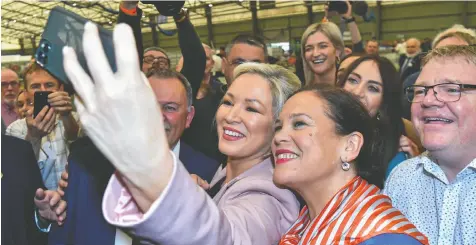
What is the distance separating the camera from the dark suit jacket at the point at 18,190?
1.51m

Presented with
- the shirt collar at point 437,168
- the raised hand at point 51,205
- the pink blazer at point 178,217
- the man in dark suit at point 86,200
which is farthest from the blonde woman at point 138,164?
the raised hand at point 51,205

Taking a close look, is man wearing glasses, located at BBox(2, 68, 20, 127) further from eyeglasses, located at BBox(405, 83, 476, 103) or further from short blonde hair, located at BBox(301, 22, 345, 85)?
eyeglasses, located at BBox(405, 83, 476, 103)

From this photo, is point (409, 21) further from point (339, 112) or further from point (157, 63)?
point (339, 112)

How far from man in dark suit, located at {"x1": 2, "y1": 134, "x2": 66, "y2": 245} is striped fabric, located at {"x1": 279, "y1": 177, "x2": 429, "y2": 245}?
0.83 metres

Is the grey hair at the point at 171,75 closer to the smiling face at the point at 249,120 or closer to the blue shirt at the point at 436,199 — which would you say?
the smiling face at the point at 249,120

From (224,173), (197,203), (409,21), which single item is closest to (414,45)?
(224,173)

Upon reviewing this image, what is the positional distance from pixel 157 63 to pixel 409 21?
14464mm

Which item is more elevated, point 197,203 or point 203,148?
point 197,203

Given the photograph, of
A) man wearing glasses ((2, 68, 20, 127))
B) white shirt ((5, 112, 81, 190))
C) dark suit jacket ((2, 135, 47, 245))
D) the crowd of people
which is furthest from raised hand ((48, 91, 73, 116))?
man wearing glasses ((2, 68, 20, 127))

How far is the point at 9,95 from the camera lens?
3359 millimetres

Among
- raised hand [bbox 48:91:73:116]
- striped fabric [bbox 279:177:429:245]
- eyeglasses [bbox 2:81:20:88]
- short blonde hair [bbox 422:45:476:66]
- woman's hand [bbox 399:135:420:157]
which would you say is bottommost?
woman's hand [bbox 399:135:420:157]

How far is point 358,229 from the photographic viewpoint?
104 centimetres

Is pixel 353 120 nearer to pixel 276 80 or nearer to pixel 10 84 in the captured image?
pixel 276 80

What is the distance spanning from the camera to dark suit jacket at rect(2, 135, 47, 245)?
4.96 ft
